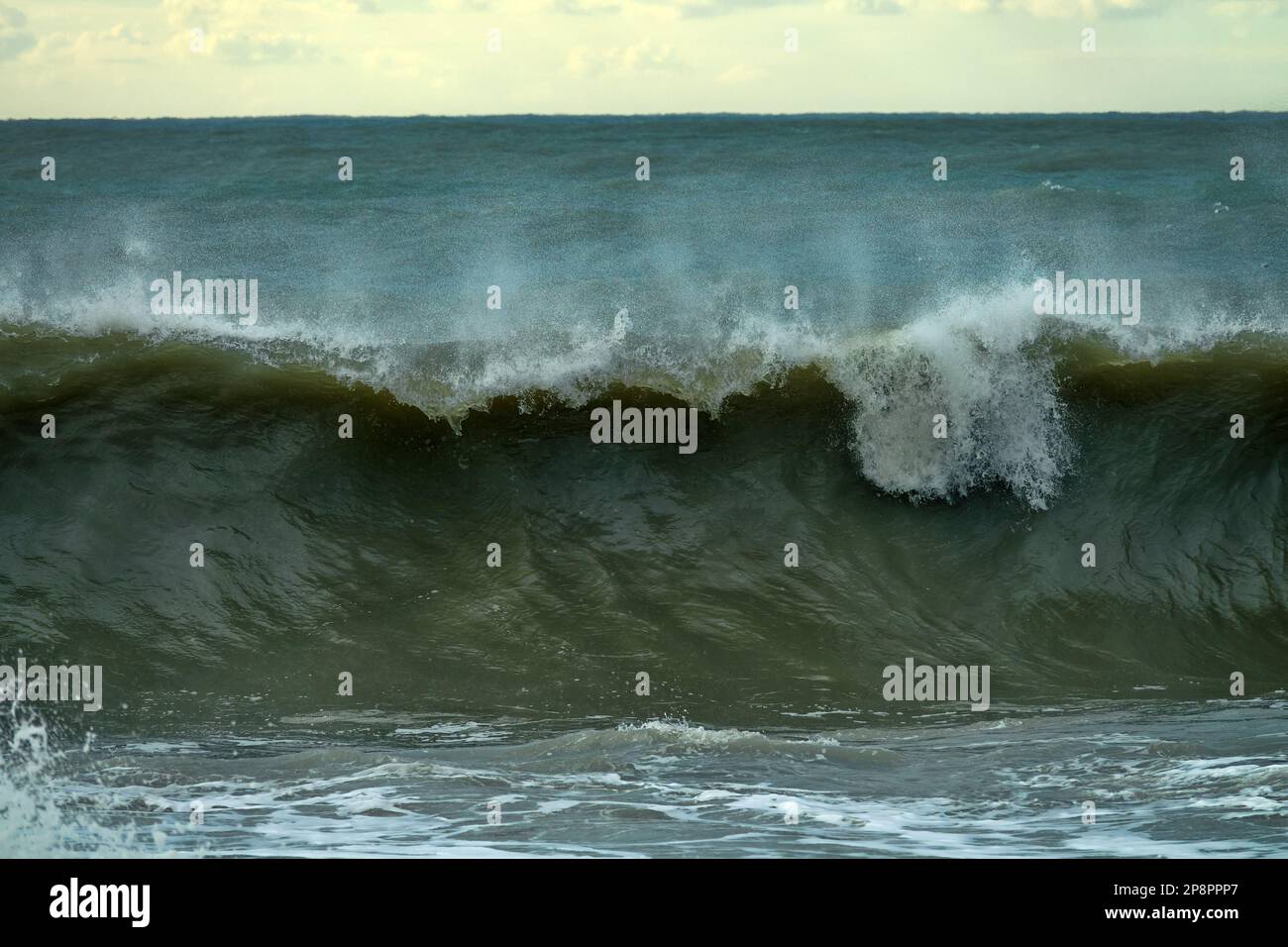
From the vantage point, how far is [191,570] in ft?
31.8

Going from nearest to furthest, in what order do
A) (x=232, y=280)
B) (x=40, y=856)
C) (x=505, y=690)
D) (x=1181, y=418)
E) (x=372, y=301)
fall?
(x=40, y=856)
(x=505, y=690)
(x=1181, y=418)
(x=372, y=301)
(x=232, y=280)

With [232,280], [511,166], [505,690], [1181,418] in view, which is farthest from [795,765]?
[511,166]

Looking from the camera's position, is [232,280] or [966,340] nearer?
[966,340]

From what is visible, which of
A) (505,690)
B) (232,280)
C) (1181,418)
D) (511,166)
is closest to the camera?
(505,690)

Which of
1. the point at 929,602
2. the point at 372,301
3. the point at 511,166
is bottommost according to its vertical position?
the point at 929,602

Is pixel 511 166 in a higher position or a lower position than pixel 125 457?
higher

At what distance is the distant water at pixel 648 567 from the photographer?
6500 millimetres

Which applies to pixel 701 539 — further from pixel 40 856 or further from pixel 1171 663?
pixel 40 856

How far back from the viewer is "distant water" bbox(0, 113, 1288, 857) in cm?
650

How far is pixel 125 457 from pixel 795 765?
6287mm

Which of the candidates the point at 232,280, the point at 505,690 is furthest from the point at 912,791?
the point at 232,280

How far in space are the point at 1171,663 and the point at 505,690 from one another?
4.42 metres

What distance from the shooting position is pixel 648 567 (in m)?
10.0

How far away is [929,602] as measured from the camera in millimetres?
9812
